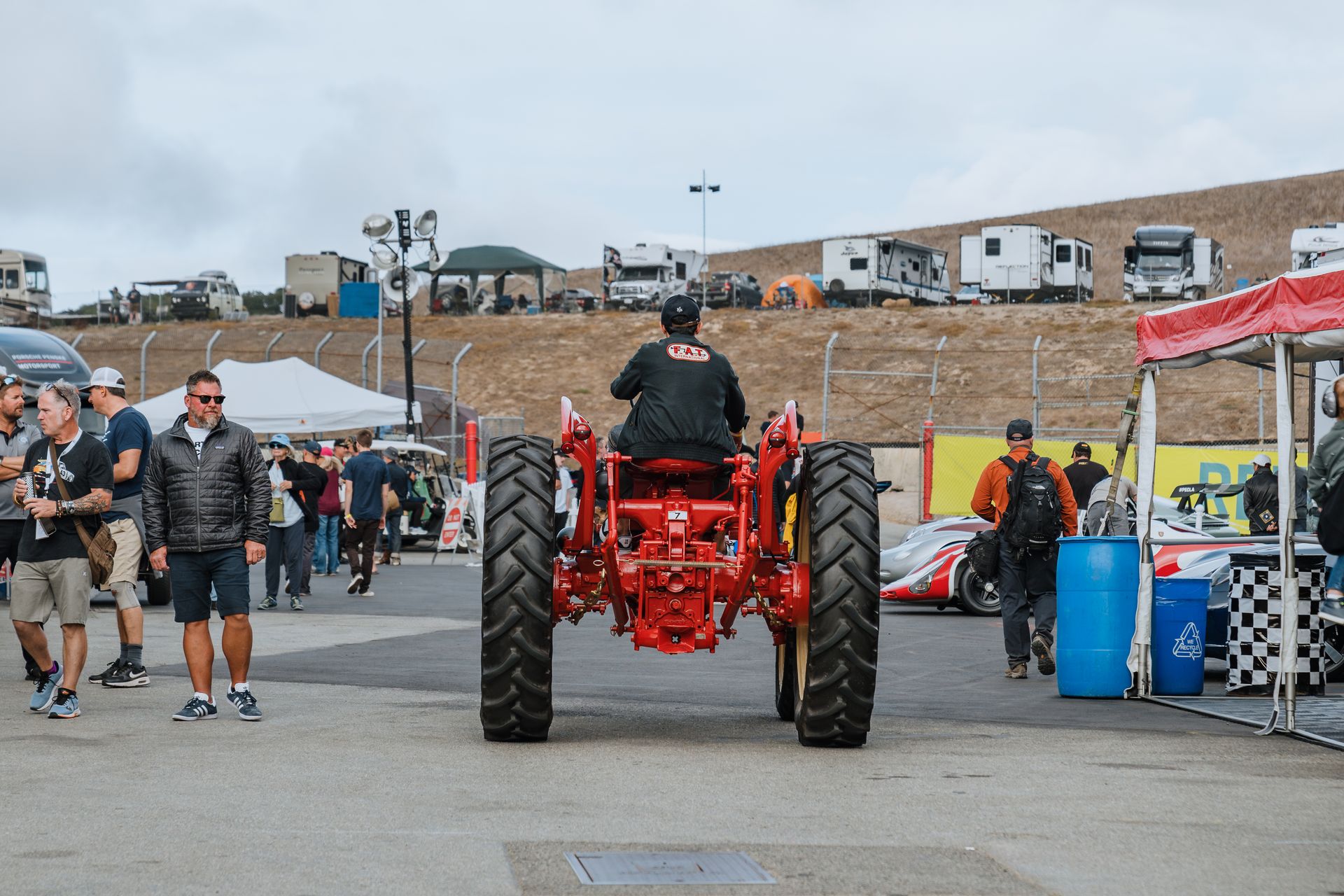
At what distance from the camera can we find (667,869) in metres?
5.49

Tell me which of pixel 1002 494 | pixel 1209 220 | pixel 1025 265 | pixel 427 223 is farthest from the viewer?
pixel 1209 220

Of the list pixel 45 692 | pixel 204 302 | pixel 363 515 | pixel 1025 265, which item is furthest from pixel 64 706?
pixel 204 302

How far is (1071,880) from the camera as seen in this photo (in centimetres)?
543

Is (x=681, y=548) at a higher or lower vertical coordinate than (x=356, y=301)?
lower

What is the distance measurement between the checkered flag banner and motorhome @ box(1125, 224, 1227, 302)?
150ft

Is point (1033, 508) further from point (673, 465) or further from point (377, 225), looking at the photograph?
point (377, 225)

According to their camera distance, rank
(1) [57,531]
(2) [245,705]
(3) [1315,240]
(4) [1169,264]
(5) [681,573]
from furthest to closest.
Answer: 1. (4) [1169,264]
2. (3) [1315,240]
3. (1) [57,531]
4. (2) [245,705]
5. (5) [681,573]

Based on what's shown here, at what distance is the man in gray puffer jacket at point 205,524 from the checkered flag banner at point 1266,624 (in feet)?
20.8

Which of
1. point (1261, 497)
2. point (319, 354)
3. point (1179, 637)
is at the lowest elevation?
point (1179, 637)

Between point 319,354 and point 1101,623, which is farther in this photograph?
point 319,354

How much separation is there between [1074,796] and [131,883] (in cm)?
391

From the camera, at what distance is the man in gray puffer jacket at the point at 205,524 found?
9180 mm

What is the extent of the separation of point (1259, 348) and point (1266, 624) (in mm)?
2038

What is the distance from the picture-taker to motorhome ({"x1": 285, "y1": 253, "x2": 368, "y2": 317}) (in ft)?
216
